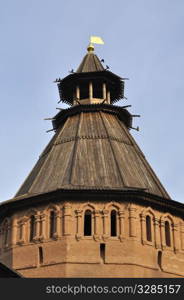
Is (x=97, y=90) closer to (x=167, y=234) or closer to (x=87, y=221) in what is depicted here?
(x=87, y=221)

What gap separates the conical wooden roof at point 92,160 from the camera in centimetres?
2600

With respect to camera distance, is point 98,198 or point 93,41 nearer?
point 98,198

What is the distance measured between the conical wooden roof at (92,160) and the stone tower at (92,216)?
0.13 ft

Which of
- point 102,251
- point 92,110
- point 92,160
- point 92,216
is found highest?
point 92,110

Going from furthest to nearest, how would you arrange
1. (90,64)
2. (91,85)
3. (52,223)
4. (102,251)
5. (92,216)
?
(90,64)
(91,85)
(52,223)
(92,216)
(102,251)

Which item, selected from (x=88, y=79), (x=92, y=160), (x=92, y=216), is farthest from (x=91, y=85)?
(x=92, y=216)

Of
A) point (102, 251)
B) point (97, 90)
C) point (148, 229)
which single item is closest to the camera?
point (102, 251)

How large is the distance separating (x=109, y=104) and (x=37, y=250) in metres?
8.23

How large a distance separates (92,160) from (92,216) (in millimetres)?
3076

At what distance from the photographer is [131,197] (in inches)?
988

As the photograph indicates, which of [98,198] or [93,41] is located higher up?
[93,41]

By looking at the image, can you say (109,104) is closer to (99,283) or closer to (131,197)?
(131,197)

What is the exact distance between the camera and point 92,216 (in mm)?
24688

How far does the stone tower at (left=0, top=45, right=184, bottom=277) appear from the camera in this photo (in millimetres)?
24094
